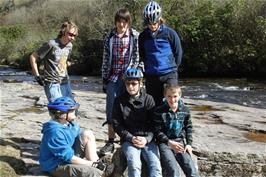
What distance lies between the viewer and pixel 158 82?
5777mm

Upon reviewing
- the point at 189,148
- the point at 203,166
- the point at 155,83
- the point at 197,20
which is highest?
the point at 197,20

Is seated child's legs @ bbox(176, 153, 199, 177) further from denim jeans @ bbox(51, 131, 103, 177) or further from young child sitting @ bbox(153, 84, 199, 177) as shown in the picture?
denim jeans @ bbox(51, 131, 103, 177)

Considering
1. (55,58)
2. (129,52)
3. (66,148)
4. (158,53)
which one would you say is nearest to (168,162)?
(66,148)

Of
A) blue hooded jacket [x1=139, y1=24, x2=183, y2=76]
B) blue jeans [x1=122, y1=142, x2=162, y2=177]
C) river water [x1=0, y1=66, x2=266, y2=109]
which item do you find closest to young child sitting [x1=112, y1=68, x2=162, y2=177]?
blue jeans [x1=122, y1=142, x2=162, y2=177]

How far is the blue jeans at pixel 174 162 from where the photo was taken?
493cm

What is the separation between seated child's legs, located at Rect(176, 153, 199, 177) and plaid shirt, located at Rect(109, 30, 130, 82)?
1.39m

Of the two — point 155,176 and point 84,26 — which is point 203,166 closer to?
point 155,176

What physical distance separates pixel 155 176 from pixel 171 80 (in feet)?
4.45

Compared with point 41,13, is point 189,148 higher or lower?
lower

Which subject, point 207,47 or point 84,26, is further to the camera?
point 84,26

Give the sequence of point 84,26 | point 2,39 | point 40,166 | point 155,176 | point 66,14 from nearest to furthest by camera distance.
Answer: point 155,176 → point 40,166 → point 84,26 → point 66,14 → point 2,39

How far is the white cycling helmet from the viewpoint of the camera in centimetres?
544

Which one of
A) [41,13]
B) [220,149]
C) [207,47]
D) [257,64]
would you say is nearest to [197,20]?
[207,47]

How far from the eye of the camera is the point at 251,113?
9320mm
